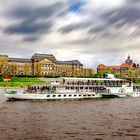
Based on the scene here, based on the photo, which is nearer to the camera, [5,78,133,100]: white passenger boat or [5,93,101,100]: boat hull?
[5,93,101,100]: boat hull

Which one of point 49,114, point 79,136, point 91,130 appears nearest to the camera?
point 79,136

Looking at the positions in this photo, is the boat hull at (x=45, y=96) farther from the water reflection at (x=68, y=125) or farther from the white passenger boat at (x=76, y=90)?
the water reflection at (x=68, y=125)

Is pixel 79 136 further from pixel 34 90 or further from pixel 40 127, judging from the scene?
pixel 34 90

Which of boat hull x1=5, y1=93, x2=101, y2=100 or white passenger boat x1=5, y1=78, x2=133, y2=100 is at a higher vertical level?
white passenger boat x1=5, y1=78, x2=133, y2=100

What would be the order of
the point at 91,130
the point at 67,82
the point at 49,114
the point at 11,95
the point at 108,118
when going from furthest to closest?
the point at 67,82
the point at 11,95
the point at 49,114
the point at 108,118
the point at 91,130

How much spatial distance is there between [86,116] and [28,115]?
30.2ft

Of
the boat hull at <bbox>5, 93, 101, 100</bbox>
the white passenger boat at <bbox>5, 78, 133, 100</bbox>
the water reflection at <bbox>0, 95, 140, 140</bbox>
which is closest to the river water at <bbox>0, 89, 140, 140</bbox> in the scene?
the water reflection at <bbox>0, 95, 140, 140</bbox>

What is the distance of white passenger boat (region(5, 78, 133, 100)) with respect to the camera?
84062 mm

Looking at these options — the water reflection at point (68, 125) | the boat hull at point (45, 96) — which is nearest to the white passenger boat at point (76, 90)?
A: the boat hull at point (45, 96)

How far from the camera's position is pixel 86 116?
55.4m

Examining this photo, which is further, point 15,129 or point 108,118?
point 108,118

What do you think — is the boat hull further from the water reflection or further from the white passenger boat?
the water reflection

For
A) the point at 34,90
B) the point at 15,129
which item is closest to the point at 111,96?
the point at 34,90

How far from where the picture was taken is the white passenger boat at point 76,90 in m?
84.1
